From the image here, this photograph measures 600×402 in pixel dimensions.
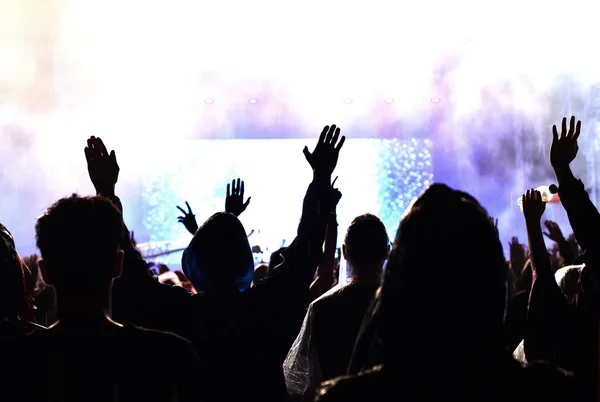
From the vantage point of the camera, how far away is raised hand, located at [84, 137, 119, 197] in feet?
6.65

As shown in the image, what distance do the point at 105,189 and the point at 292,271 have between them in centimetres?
70

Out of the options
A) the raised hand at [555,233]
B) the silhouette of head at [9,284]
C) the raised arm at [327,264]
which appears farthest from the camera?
the raised hand at [555,233]

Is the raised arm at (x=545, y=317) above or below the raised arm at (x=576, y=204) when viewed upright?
below

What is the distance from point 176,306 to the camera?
1.84 m

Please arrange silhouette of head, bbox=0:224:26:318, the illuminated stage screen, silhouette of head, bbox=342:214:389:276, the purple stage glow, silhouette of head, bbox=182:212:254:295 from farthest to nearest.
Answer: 1. the illuminated stage screen
2. the purple stage glow
3. silhouette of head, bbox=342:214:389:276
4. silhouette of head, bbox=182:212:254:295
5. silhouette of head, bbox=0:224:26:318

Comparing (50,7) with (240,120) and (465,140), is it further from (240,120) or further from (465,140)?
(465,140)

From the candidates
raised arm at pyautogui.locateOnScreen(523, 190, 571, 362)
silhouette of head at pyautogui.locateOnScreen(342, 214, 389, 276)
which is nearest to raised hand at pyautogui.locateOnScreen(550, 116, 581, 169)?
raised arm at pyautogui.locateOnScreen(523, 190, 571, 362)

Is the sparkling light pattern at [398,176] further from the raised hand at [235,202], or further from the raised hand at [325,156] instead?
the raised hand at [325,156]

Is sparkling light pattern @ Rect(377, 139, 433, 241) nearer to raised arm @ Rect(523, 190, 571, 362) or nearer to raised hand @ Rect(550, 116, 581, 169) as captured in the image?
raised hand @ Rect(550, 116, 581, 169)

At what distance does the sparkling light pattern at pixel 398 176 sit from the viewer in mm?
7742

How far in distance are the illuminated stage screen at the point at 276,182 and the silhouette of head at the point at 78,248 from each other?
6.23 meters

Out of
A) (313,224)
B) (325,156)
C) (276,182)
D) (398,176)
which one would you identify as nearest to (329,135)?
(325,156)

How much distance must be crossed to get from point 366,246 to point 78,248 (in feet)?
3.43

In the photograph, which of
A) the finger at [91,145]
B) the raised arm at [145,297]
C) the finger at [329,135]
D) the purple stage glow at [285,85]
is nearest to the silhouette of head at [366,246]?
the finger at [329,135]
